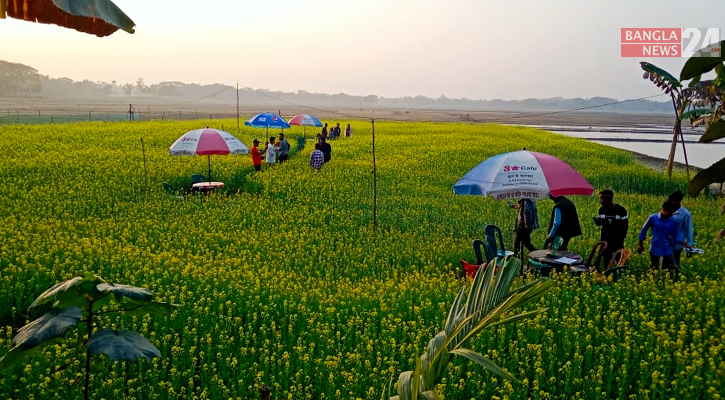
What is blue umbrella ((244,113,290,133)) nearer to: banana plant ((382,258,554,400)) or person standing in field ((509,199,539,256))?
person standing in field ((509,199,539,256))

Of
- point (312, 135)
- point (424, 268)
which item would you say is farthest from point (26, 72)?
point (424, 268)

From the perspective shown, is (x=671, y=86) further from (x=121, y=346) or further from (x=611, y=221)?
(x=121, y=346)

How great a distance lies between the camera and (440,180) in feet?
69.8

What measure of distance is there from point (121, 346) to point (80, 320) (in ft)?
1.03

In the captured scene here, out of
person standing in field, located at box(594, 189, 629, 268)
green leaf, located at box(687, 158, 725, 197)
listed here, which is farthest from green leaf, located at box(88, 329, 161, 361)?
person standing in field, located at box(594, 189, 629, 268)

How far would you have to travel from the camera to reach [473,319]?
2879mm

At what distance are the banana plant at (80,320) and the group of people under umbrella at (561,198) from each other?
646 cm

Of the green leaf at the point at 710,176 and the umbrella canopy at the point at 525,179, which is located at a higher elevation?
the green leaf at the point at 710,176

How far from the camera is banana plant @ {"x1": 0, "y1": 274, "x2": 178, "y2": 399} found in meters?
3.64

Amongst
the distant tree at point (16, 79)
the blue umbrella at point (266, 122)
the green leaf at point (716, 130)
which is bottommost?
the green leaf at point (716, 130)

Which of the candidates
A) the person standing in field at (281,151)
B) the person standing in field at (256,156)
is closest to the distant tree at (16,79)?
the person standing in field at (281,151)

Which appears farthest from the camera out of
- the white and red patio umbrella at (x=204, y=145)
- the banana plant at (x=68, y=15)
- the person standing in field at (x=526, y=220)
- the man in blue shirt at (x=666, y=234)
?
the white and red patio umbrella at (x=204, y=145)

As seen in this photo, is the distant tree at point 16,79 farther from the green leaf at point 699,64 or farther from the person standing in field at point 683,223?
→ the green leaf at point 699,64

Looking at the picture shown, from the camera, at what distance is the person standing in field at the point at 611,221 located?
992 centimetres
